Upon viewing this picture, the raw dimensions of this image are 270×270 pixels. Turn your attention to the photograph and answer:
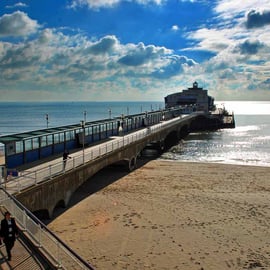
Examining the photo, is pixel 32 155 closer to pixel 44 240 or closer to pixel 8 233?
pixel 44 240

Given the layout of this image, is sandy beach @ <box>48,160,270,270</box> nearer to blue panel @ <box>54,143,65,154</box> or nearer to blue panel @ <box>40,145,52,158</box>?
blue panel @ <box>54,143,65,154</box>

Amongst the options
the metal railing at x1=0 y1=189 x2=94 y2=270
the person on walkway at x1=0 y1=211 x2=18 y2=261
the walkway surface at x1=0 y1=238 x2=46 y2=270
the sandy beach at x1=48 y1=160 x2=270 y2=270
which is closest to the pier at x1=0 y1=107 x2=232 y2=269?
the metal railing at x1=0 y1=189 x2=94 y2=270

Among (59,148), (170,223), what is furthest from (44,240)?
(59,148)

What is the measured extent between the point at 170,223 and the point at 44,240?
31.9ft

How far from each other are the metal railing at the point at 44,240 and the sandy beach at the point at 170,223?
4086 mm

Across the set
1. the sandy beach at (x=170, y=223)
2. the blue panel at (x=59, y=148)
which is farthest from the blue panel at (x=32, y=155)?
the sandy beach at (x=170, y=223)

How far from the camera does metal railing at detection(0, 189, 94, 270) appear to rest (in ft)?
29.5

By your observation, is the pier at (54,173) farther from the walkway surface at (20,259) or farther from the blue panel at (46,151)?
the walkway surface at (20,259)

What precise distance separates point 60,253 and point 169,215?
1146 cm

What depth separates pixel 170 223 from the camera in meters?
18.5

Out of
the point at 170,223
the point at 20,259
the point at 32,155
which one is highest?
the point at 32,155

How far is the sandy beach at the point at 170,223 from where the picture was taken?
14.5 meters

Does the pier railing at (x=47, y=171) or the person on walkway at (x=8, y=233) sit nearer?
the person on walkway at (x=8, y=233)

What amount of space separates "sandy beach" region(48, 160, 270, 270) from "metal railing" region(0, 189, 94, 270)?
13.4 feet
